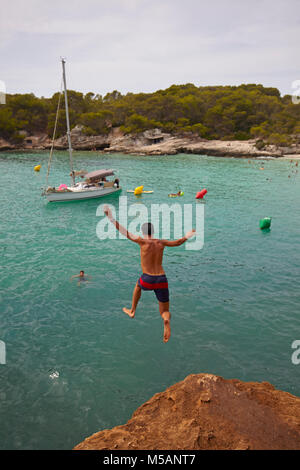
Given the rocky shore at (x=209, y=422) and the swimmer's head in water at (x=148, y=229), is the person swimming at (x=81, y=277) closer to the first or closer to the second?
the swimmer's head in water at (x=148, y=229)

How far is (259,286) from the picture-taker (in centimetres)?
1608

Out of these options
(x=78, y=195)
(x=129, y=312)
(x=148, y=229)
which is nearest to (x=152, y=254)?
(x=148, y=229)

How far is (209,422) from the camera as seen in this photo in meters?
5.16

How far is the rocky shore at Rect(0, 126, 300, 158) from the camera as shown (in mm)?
89125

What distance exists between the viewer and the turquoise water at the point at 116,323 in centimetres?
896

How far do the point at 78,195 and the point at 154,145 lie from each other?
74.7 meters

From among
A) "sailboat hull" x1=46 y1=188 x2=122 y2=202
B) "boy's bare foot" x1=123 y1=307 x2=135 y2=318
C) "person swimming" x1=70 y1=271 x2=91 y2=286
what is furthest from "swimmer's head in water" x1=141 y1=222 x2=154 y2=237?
"sailboat hull" x1=46 y1=188 x2=122 y2=202

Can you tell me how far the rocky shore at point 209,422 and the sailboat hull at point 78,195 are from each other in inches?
1148

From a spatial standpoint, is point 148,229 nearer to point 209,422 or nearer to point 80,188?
point 209,422

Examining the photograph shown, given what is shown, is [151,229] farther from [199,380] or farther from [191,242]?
[191,242]

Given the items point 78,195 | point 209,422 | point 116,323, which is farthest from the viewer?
point 78,195

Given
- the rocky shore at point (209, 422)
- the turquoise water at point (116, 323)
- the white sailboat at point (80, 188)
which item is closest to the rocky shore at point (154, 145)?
the white sailboat at point (80, 188)

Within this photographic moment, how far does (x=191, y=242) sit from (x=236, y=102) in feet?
335

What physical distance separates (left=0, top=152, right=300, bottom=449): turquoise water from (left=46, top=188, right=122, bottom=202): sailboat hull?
6762 mm
